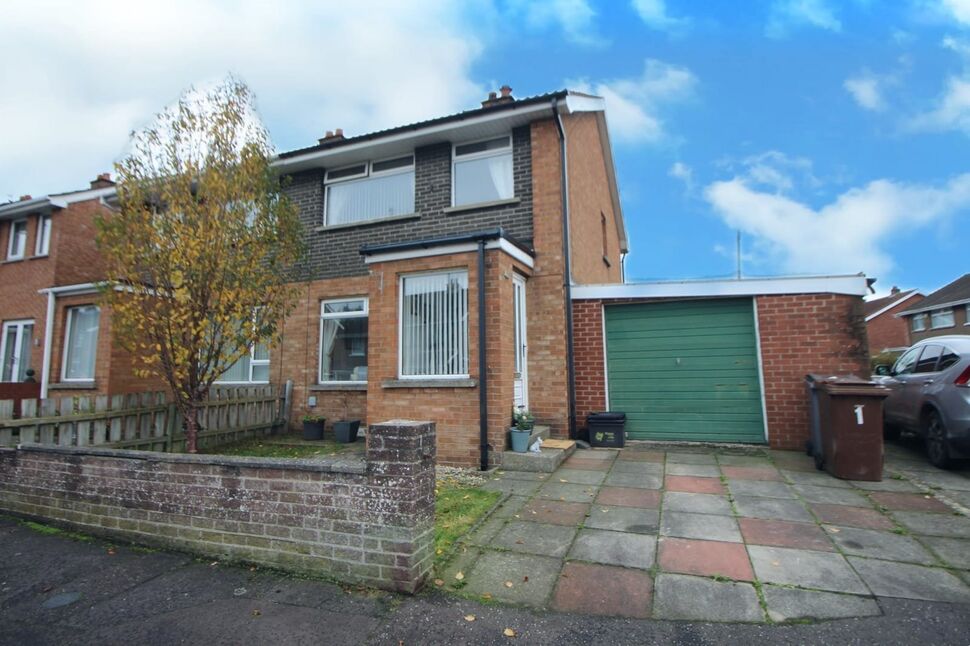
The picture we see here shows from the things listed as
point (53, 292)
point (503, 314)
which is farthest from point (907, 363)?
point (53, 292)

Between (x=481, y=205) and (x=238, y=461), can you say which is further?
(x=481, y=205)

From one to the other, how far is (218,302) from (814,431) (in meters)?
8.25

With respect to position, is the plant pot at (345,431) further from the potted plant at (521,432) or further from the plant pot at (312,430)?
the potted plant at (521,432)

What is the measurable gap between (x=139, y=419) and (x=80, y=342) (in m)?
5.97

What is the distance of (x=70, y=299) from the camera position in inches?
453

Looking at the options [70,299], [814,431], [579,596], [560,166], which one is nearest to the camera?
[579,596]

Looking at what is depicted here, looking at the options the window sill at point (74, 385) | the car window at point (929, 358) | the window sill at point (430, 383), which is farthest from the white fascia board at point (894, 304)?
the window sill at point (74, 385)

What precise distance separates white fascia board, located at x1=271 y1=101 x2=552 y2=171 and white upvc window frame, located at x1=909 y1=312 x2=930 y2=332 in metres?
35.3

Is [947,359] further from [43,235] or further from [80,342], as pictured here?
[43,235]

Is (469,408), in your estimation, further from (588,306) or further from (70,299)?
(70,299)

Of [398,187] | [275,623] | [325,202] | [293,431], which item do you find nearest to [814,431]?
[275,623]

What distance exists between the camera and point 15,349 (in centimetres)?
1330

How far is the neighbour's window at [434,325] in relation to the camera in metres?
7.34

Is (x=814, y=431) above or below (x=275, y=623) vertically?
above
